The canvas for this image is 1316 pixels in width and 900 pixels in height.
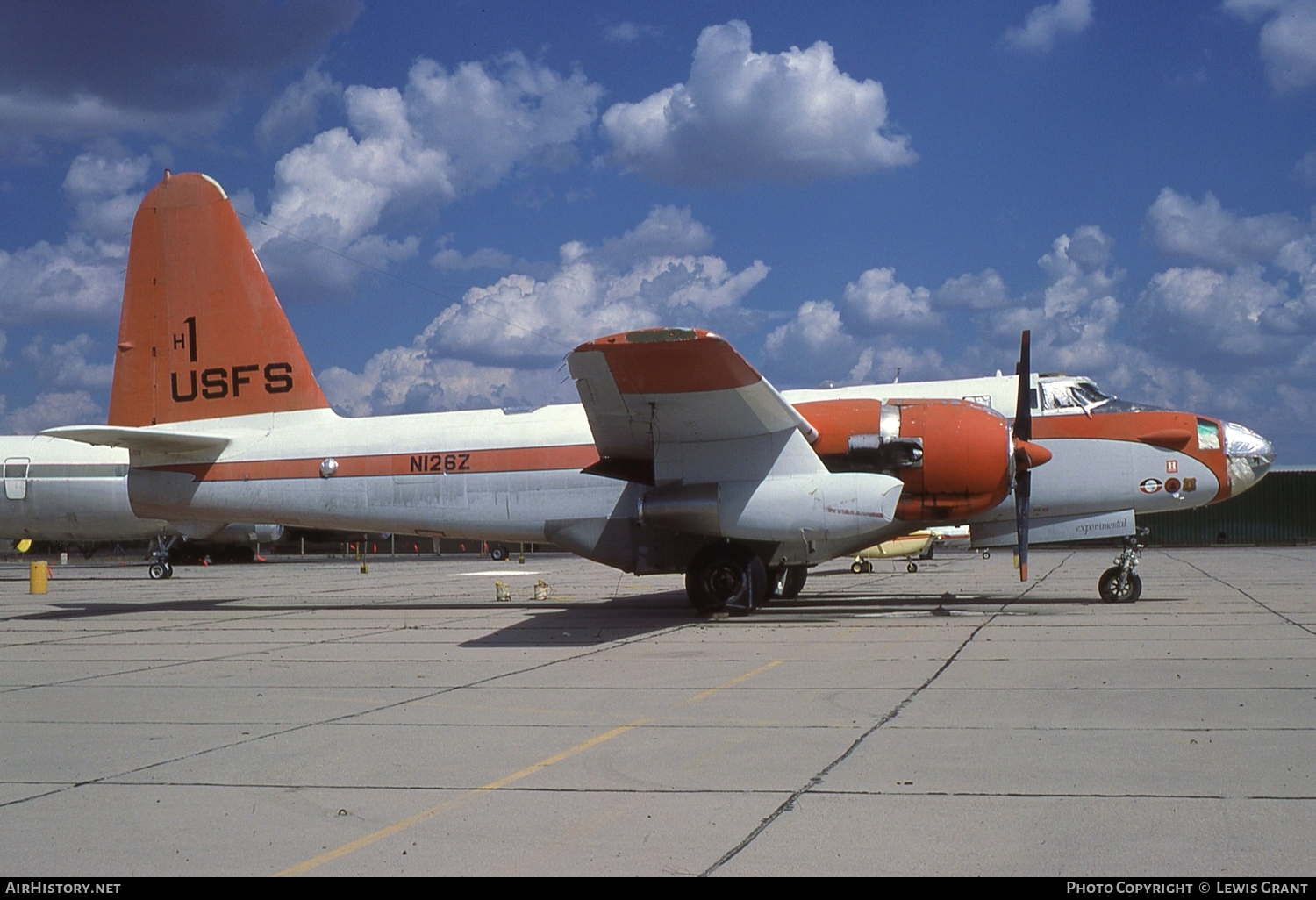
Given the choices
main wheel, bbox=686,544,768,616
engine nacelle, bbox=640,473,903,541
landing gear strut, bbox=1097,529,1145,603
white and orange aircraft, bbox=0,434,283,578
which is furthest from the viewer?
white and orange aircraft, bbox=0,434,283,578

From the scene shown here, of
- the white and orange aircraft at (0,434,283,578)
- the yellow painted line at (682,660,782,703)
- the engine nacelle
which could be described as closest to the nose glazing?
the engine nacelle

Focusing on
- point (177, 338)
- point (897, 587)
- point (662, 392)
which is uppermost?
point (177, 338)

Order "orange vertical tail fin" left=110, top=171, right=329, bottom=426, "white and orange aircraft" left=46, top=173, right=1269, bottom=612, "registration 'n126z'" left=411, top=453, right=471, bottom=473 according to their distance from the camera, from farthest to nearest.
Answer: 1. "orange vertical tail fin" left=110, top=171, right=329, bottom=426
2. "registration 'n126z'" left=411, top=453, right=471, bottom=473
3. "white and orange aircraft" left=46, top=173, right=1269, bottom=612

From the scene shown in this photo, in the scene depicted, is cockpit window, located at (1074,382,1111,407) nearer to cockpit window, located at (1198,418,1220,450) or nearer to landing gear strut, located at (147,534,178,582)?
cockpit window, located at (1198,418,1220,450)

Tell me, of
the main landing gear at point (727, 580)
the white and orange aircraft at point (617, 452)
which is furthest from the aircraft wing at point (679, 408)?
the main landing gear at point (727, 580)

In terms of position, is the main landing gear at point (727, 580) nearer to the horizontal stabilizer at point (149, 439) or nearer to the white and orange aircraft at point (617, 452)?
the white and orange aircraft at point (617, 452)

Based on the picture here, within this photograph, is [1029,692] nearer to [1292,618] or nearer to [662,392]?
[662,392]

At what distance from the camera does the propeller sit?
16.0 metres

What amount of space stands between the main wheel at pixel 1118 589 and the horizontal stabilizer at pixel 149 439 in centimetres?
1461

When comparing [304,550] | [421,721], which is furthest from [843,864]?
[304,550]

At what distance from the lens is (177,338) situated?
19.6 metres

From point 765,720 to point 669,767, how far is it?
169 centimetres

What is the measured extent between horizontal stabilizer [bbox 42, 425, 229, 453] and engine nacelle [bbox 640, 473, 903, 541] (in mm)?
8038

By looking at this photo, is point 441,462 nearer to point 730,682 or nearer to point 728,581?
point 728,581
